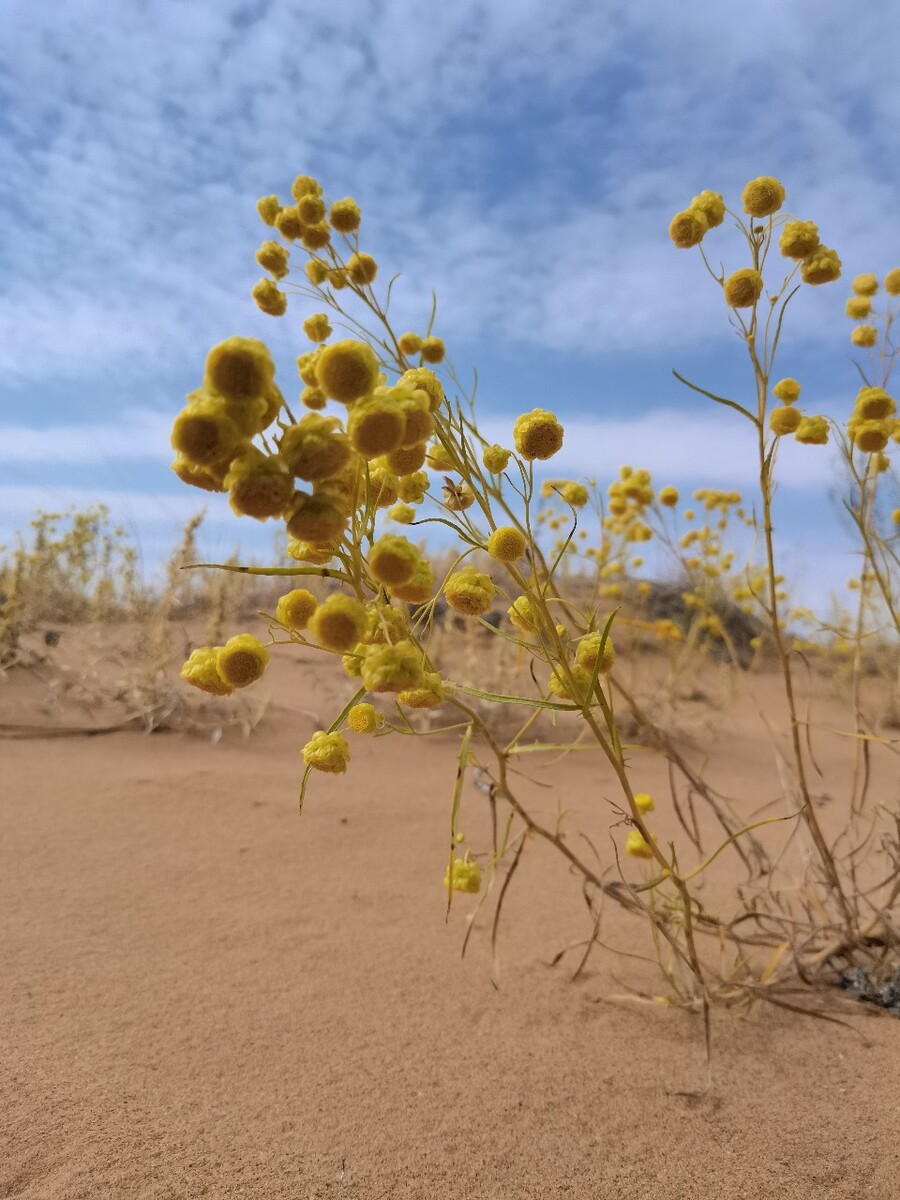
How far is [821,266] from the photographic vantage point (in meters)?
1.59

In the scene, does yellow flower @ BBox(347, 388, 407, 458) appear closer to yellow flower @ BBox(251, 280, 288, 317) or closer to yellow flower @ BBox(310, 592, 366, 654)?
yellow flower @ BBox(310, 592, 366, 654)

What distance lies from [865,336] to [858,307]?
0.09 metres

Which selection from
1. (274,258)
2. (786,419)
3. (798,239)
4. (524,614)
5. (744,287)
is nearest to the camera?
(524,614)

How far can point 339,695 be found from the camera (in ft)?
15.9

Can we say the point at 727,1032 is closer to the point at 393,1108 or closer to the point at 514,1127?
the point at 514,1127

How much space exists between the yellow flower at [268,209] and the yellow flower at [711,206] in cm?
100

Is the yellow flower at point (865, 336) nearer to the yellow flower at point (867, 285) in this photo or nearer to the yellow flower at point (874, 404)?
the yellow flower at point (867, 285)

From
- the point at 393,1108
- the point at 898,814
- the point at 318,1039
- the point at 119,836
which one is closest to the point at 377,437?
the point at 393,1108

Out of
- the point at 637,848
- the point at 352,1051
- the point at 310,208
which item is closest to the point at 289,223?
the point at 310,208

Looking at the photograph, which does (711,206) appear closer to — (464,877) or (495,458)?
(495,458)

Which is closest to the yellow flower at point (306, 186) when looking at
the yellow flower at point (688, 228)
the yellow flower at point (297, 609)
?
the yellow flower at point (688, 228)

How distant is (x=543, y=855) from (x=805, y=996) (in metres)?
0.95

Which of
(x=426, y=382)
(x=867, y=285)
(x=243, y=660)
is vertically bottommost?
(x=243, y=660)

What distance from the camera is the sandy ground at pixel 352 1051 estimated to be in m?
1.11
